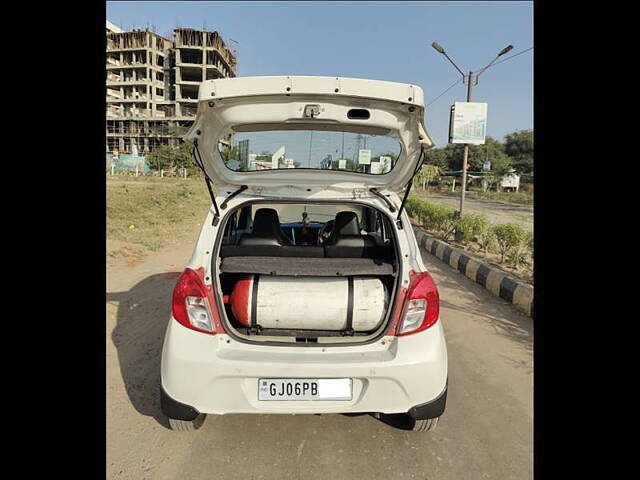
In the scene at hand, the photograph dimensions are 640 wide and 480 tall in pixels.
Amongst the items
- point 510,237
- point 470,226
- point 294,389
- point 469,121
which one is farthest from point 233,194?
point 469,121

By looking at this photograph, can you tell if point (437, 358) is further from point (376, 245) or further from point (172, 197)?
point (172, 197)

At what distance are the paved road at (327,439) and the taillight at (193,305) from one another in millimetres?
689

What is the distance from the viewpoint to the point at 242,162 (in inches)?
111

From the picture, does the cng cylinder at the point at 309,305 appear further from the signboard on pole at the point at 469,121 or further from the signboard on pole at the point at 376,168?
the signboard on pole at the point at 469,121

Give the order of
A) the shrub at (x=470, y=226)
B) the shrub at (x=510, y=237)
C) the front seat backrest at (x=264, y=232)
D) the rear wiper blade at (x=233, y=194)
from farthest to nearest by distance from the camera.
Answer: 1. the shrub at (x=470, y=226)
2. the shrub at (x=510, y=237)
3. the front seat backrest at (x=264, y=232)
4. the rear wiper blade at (x=233, y=194)

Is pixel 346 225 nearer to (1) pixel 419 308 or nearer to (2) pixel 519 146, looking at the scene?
(1) pixel 419 308

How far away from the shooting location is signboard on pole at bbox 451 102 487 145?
10047mm

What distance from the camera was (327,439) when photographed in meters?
2.18

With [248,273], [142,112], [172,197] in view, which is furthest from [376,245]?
[142,112]

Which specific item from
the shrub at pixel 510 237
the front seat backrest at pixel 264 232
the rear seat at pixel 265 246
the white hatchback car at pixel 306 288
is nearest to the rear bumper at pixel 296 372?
the white hatchback car at pixel 306 288

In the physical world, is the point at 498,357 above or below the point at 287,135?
below

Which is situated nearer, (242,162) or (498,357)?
(242,162)

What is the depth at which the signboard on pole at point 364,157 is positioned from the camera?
2.78m
